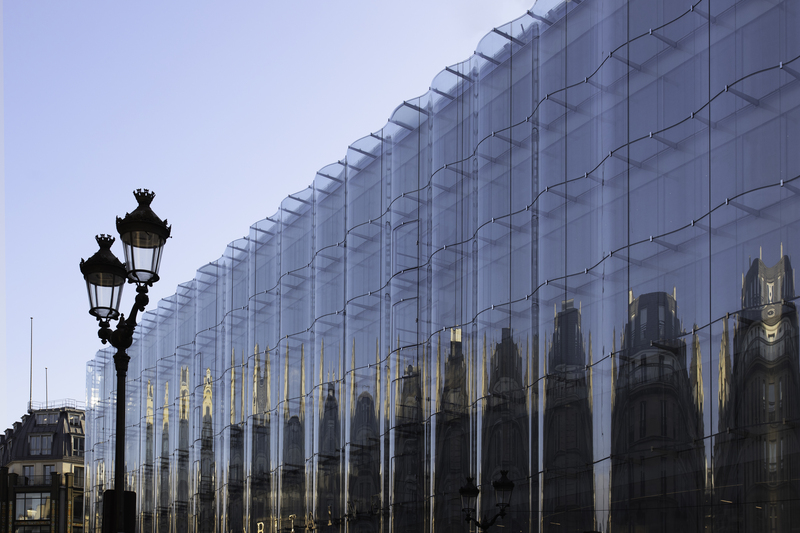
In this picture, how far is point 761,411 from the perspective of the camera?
21.3 metres

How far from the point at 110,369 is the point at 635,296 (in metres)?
47.9

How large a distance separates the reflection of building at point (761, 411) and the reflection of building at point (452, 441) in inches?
412

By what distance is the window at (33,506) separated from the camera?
327 ft

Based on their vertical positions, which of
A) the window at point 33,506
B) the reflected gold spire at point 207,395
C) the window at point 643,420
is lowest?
the window at point 33,506

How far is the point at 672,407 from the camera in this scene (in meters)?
23.5

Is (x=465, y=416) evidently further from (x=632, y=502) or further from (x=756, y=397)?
(x=756, y=397)

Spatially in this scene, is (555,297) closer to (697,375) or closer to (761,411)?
(697,375)

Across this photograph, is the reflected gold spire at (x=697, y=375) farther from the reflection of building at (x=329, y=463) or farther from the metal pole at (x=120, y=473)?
the reflection of building at (x=329, y=463)

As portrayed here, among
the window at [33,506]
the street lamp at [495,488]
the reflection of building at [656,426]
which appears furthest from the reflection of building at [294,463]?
the window at [33,506]

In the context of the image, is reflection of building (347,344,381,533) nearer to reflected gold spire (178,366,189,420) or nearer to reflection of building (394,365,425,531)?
reflection of building (394,365,425,531)

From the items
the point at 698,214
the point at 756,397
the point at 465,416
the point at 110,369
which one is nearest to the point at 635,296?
the point at 698,214

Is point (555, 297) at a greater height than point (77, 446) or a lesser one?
greater

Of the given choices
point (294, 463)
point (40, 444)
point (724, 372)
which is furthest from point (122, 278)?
point (40, 444)

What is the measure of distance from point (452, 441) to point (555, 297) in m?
6.56
